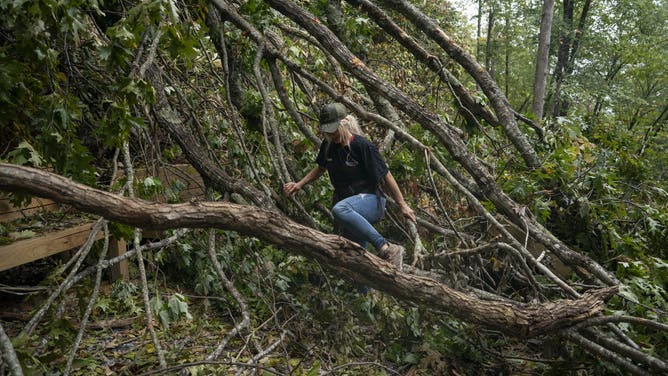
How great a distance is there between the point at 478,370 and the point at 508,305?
130cm

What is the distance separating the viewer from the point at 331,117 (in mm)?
4270

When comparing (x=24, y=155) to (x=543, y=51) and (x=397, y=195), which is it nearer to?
(x=397, y=195)

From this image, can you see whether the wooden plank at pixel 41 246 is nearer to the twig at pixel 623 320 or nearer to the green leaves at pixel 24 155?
the green leaves at pixel 24 155

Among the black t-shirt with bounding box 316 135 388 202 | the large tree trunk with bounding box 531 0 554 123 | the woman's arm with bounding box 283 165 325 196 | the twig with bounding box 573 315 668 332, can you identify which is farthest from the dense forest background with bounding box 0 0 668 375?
the large tree trunk with bounding box 531 0 554 123

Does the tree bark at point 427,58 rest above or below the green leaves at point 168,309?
above

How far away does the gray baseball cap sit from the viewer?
427 cm

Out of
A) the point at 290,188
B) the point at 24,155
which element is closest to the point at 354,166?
the point at 290,188

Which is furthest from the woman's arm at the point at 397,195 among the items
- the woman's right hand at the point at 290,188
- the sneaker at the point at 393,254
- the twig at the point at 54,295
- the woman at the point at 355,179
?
the twig at the point at 54,295

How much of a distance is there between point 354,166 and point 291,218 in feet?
3.01

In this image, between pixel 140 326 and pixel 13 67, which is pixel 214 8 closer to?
pixel 13 67

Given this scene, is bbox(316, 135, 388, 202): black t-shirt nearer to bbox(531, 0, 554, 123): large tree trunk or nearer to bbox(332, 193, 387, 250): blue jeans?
bbox(332, 193, 387, 250): blue jeans

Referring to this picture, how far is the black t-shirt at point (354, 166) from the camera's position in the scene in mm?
4371

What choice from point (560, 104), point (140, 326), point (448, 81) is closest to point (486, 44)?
point (560, 104)

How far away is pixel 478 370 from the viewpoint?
4.75m
